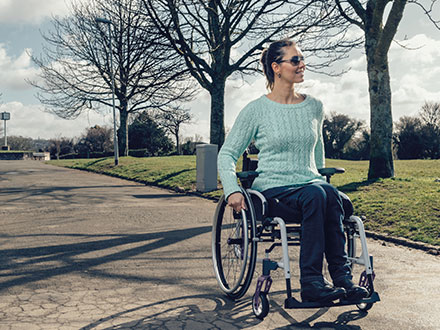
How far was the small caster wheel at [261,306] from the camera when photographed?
3.00 meters

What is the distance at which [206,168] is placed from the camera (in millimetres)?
11383

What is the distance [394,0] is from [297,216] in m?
8.65

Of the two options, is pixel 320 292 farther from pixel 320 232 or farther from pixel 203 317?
pixel 203 317

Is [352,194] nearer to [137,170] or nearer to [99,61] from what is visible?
[137,170]

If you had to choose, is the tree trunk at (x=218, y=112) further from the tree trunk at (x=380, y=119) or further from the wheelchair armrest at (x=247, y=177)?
the wheelchair armrest at (x=247, y=177)

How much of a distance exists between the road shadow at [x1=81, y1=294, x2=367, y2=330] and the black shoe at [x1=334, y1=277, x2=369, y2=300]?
223mm

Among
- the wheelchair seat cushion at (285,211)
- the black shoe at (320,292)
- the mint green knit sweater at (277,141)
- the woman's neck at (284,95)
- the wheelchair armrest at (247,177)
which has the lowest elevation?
the black shoe at (320,292)

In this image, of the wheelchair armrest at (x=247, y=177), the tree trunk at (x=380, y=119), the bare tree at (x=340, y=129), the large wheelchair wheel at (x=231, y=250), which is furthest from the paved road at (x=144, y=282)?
the bare tree at (x=340, y=129)

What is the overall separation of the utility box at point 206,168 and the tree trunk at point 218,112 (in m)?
3.18

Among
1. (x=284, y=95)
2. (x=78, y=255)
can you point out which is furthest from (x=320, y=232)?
(x=78, y=255)

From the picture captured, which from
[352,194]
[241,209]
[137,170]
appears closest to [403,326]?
[241,209]

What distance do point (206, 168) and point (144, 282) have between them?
24.6ft

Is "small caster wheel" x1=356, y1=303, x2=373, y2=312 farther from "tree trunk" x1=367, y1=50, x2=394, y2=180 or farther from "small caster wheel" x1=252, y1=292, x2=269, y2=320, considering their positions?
"tree trunk" x1=367, y1=50, x2=394, y2=180

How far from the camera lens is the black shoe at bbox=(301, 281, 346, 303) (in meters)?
2.78
